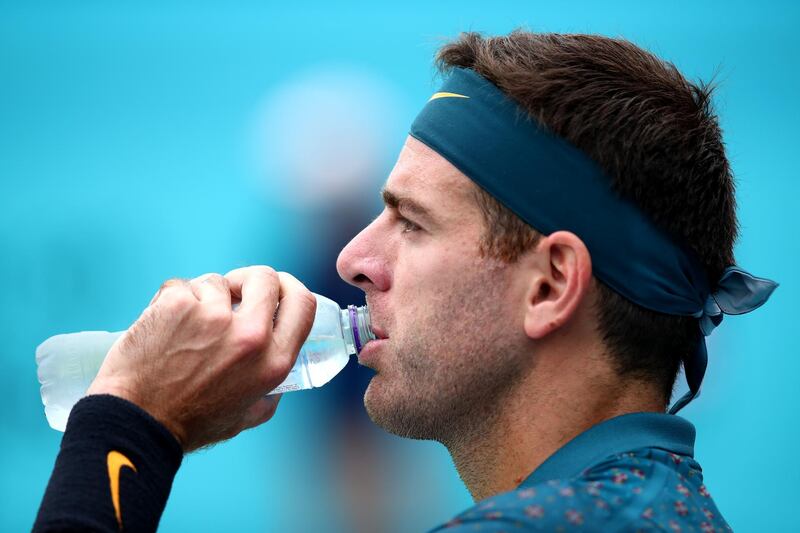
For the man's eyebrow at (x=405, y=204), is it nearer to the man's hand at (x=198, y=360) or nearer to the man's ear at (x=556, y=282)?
the man's ear at (x=556, y=282)

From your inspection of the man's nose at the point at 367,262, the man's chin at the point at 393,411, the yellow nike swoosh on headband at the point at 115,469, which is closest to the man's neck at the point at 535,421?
the man's chin at the point at 393,411

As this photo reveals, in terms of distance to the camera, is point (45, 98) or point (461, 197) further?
point (45, 98)

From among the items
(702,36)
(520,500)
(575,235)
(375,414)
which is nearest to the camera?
(520,500)

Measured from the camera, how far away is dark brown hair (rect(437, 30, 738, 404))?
1758 millimetres

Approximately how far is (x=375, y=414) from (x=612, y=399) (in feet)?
1.55

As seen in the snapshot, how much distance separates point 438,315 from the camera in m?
1.78

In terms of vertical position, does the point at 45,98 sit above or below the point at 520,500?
above

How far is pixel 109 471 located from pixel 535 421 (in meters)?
0.78

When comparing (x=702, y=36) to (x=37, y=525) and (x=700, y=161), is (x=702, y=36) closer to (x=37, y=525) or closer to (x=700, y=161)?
(x=700, y=161)

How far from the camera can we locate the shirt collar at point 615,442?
5.22ft

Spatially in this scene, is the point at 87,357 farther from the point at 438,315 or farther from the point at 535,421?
the point at 535,421

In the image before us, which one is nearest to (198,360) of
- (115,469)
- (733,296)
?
(115,469)

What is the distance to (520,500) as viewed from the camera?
132 cm

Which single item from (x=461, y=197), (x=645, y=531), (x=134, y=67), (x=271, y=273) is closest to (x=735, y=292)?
(x=461, y=197)
